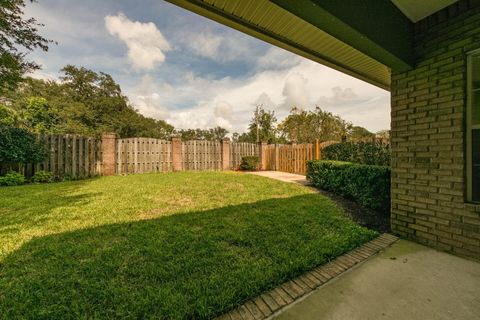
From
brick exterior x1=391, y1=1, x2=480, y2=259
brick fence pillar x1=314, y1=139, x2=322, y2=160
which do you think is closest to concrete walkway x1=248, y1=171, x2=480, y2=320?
brick exterior x1=391, y1=1, x2=480, y2=259

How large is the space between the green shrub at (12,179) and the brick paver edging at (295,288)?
9721 millimetres

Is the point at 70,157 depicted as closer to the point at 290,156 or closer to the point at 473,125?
the point at 290,156

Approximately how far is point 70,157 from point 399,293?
11570 mm

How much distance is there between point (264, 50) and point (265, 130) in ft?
64.3

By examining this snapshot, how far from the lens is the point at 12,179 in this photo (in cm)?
702

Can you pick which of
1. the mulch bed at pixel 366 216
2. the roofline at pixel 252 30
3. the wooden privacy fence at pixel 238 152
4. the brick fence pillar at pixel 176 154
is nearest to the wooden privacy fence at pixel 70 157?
the brick fence pillar at pixel 176 154

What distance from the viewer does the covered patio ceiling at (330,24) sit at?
72.6 inches

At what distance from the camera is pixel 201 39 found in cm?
689

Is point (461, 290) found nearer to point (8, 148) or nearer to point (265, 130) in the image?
point (8, 148)

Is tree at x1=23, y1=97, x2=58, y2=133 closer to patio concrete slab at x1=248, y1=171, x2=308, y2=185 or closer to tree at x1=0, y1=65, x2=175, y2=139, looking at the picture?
tree at x1=0, y1=65, x2=175, y2=139

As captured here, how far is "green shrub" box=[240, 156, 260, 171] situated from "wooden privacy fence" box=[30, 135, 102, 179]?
8.52 metres

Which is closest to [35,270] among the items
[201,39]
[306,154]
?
[201,39]

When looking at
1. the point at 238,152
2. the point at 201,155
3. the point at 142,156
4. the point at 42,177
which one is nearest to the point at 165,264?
the point at 42,177

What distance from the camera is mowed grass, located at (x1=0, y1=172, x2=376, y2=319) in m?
1.62
